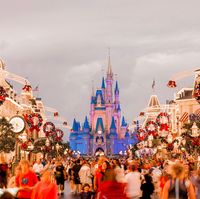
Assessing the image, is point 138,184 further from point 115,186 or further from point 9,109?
point 9,109

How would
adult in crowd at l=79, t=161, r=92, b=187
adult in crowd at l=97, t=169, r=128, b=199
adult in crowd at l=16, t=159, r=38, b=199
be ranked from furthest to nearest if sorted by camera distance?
adult in crowd at l=79, t=161, r=92, b=187
adult in crowd at l=16, t=159, r=38, b=199
adult in crowd at l=97, t=169, r=128, b=199

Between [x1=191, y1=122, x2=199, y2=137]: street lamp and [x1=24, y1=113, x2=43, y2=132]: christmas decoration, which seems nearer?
[x1=191, y1=122, x2=199, y2=137]: street lamp

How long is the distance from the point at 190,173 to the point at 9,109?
255 ft

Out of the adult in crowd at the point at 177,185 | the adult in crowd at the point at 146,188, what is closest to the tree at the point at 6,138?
the adult in crowd at the point at 146,188

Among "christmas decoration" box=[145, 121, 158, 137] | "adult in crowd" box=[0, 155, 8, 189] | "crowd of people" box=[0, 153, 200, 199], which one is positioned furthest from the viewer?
"christmas decoration" box=[145, 121, 158, 137]

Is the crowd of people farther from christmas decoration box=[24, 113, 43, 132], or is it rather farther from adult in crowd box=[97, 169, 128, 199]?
christmas decoration box=[24, 113, 43, 132]

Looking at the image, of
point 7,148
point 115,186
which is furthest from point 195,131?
point 115,186

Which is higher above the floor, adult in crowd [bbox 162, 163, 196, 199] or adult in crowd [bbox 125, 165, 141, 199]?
adult in crowd [bbox 125, 165, 141, 199]

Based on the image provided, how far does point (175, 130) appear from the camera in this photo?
105125mm

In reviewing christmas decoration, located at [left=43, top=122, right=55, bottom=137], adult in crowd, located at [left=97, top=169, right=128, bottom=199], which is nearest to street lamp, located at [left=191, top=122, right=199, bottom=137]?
christmas decoration, located at [left=43, top=122, right=55, bottom=137]

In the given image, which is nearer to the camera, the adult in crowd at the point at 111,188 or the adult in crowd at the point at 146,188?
the adult in crowd at the point at 111,188

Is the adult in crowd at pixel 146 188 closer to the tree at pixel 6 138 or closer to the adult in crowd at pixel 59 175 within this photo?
the adult in crowd at pixel 59 175

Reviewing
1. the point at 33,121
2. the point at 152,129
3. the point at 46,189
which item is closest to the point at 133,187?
the point at 46,189

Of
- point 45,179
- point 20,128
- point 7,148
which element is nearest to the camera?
point 45,179
